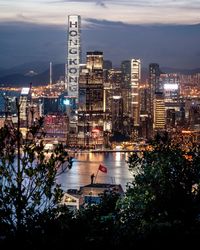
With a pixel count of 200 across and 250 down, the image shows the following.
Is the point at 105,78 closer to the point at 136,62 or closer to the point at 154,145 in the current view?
the point at 136,62

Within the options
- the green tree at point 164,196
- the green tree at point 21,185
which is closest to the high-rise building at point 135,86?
the green tree at point 164,196

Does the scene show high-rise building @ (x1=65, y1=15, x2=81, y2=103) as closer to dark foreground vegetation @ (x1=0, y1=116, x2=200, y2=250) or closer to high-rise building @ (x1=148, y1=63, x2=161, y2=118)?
high-rise building @ (x1=148, y1=63, x2=161, y2=118)

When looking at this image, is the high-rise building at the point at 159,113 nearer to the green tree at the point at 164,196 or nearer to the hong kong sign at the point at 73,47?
the hong kong sign at the point at 73,47

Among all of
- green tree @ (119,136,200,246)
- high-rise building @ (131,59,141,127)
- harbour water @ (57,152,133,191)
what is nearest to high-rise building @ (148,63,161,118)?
high-rise building @ (131,59,141,127)

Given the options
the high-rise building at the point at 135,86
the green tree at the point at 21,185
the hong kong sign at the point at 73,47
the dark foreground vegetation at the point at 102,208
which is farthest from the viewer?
the high-rise building at the point at 135,86

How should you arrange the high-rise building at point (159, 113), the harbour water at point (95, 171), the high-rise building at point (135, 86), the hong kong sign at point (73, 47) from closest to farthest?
the harbour water at point (95, 171) < the hong kong sign at point (73, 47) < the high-rise building at point (159, 113) < the high-rise building at point (135, 86)

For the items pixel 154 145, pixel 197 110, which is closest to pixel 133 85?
pixel 197 110

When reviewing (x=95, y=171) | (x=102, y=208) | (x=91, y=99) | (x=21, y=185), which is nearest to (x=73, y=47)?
(x=91, y=99)
